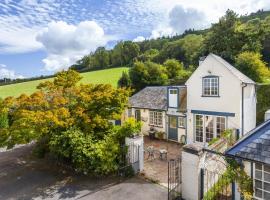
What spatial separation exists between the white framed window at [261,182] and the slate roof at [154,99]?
40.1 feet

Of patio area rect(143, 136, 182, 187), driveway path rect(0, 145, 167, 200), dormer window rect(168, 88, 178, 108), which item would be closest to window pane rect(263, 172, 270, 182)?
driveway path rect(0, 145, 167, 200)

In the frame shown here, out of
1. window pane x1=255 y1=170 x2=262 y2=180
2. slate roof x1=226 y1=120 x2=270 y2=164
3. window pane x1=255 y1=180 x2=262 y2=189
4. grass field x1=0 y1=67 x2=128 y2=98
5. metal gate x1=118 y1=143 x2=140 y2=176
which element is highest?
grass field x1=0 y1=67 x2=128 y2=98

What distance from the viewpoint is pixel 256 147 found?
7320 millimetres

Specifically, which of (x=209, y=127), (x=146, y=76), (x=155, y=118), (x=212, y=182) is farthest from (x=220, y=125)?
(x=146, y=76)

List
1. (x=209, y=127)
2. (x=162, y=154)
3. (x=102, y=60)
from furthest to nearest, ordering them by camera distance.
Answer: (x=102, y=60) → (x=209, y=127) → (x=162, y=154)

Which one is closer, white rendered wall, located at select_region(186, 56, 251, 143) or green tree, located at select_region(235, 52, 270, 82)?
white rendered wall, located at select_region(186, 56, 251, 143)

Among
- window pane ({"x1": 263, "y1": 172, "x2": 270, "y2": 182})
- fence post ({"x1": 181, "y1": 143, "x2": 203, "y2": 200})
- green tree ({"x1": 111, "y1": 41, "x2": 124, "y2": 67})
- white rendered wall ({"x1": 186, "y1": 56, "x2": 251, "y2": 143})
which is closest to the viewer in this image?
window pane ({"x1": 263, "y1": 172, "x2": 270, "y2": 182})

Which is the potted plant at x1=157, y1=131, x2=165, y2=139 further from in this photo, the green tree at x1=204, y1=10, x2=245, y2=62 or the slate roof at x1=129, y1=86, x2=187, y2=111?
the green tree at x1=204, y1=10, x2=245, y2=62

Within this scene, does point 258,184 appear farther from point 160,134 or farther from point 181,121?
point 160,134

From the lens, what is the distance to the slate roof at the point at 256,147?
7.07 metres

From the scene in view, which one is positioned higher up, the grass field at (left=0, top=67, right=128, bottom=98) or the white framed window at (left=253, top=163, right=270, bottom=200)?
the grass field at (left=0, top=67, right=128, bottom=98)

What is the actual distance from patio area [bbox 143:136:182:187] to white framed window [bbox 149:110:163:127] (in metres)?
1.79

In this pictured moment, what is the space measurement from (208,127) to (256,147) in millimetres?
11178

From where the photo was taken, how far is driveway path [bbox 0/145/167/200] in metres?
11.2
